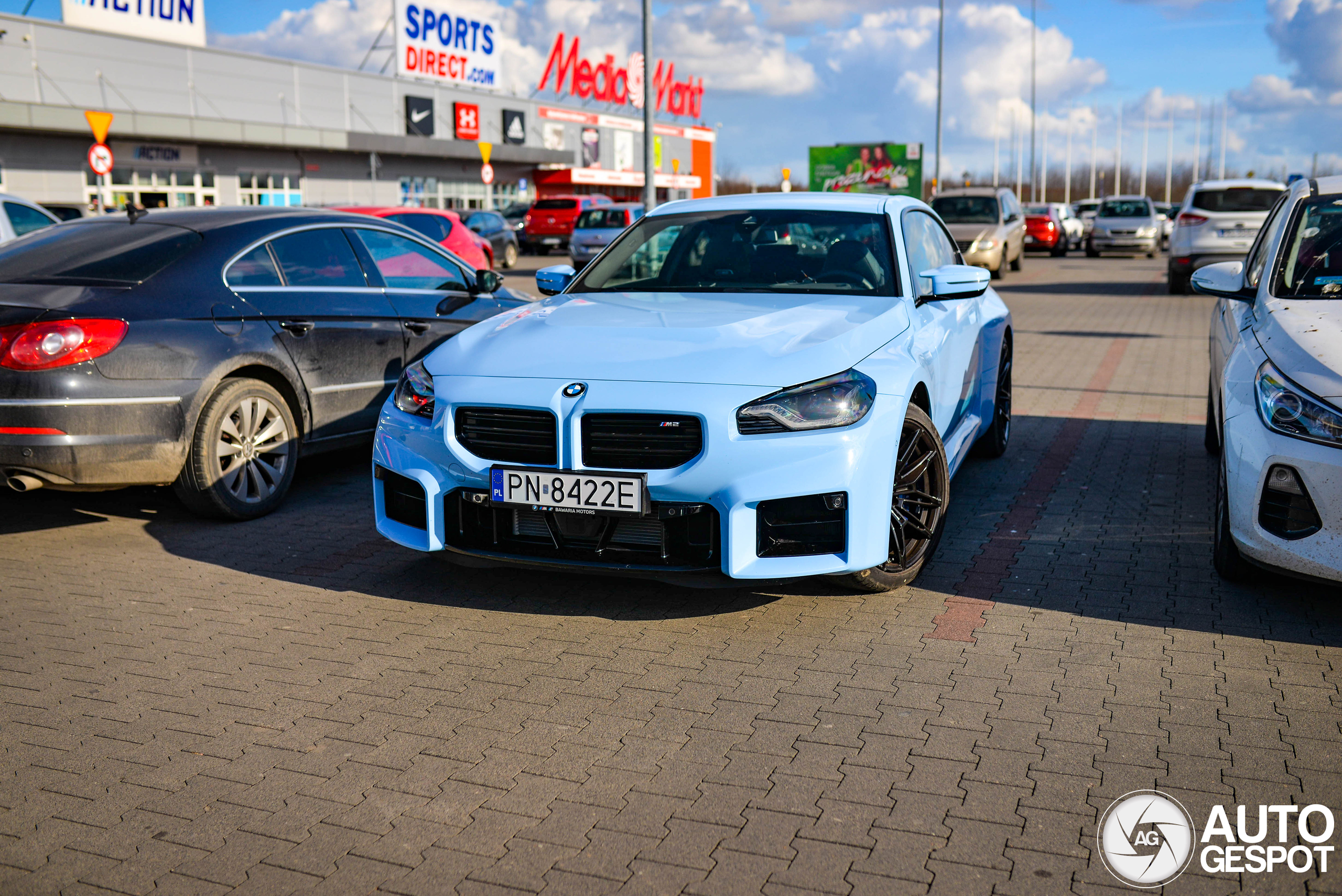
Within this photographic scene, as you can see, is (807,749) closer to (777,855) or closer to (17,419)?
(777,855)

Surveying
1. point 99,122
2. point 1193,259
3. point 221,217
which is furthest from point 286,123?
point 221,217

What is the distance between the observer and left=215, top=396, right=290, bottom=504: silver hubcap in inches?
229

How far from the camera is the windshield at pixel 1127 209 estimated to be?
104ft

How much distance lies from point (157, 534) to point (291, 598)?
142 centimetres

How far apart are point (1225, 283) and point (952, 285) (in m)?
1.36

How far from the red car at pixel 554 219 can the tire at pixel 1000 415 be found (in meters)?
28.8

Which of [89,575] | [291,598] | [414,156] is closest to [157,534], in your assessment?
[89,575]

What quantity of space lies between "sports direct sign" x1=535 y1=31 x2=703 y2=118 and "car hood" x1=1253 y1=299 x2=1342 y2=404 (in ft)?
164

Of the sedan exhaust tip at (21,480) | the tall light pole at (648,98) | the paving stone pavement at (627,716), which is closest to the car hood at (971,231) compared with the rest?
the tall light pole at (648,98)

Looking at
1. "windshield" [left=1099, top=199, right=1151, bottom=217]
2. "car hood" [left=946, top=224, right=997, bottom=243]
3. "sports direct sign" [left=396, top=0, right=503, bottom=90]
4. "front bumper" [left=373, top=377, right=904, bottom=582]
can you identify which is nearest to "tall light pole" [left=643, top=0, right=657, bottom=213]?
"car hood" [left=946, top=224, right=997, bottom=243]

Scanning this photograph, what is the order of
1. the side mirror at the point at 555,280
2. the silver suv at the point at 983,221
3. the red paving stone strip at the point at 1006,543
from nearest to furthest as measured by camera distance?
1. the red paving stone strip at the point at 1006,543
2. the side mirror at the point at 555,280
3. the silver suv at the point at 983,221

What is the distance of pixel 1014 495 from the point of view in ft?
20.8

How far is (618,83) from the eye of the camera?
2356 inches

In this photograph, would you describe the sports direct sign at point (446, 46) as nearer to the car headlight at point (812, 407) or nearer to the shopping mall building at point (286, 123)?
the shopping mall building at point (286, 123)
